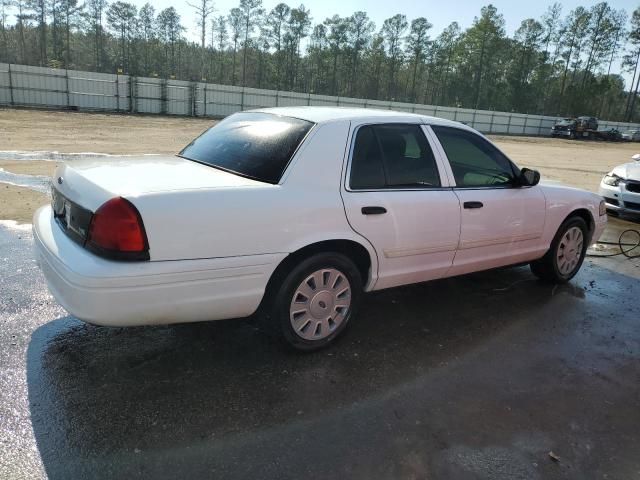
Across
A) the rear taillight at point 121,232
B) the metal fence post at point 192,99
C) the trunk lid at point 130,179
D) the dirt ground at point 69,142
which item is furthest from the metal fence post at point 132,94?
the rear taillight at point 121,232

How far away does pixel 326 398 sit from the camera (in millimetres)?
3029

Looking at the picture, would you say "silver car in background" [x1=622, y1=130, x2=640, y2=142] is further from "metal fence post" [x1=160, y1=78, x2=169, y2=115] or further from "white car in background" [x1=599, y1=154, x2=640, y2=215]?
"white car in background" [x1=599, y1=154, x2=640, y2=215]

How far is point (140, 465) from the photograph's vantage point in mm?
2383

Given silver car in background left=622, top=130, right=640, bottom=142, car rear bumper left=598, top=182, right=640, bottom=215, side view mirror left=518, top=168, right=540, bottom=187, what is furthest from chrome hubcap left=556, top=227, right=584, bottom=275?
silver car in background left=622, top=130, right=640, bottom=142

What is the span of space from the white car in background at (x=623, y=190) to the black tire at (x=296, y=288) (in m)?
7.56

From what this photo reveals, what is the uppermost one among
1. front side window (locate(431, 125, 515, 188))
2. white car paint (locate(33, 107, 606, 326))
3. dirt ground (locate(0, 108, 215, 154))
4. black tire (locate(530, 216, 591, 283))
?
front side window (locate(431, 125, 515, 188))

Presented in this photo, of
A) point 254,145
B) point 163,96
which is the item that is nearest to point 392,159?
point 254,145

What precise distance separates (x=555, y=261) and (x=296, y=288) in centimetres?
315

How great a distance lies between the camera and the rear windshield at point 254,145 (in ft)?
10.9

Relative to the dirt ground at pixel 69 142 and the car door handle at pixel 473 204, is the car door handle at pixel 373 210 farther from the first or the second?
the dirt ground at pixel 69 142

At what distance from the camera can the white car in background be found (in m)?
9.04

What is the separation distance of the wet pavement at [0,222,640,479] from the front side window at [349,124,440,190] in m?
1.17

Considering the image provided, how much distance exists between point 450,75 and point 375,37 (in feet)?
49.5

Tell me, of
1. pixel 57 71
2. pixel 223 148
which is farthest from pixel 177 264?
pixel 57 71
